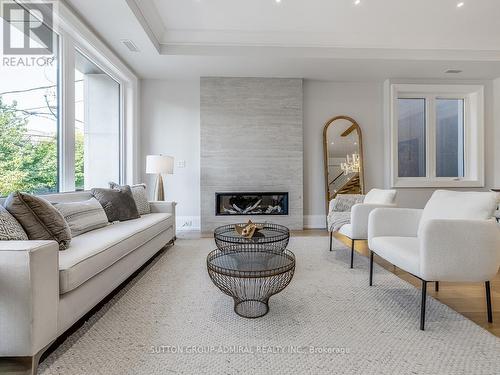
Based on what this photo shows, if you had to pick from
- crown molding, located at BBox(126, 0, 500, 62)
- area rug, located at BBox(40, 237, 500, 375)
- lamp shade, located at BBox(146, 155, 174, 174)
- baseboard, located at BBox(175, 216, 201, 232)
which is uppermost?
crown molding, located at BBox(126, 0, 500, 62)

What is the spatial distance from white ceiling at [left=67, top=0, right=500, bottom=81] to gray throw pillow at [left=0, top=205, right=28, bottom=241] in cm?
239

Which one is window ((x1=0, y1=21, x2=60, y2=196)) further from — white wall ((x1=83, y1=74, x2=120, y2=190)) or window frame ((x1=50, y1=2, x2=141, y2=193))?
white wall ((x1=83, y1=74, x2=120, y2=190))

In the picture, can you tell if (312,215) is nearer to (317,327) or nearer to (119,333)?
(317,327)

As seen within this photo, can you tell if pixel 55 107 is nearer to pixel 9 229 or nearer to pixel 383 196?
pixel 9 229

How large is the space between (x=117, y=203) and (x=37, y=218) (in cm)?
124

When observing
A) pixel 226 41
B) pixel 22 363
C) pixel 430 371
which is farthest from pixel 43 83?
pixel 430 371

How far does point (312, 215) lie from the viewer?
4.83 meters

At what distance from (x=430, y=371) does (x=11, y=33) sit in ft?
12.2

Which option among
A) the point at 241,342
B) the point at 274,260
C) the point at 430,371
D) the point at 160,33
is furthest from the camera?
the point at 160,33

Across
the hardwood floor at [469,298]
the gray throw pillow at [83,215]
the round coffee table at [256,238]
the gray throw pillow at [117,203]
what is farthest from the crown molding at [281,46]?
the hardwood floor at [469,298]

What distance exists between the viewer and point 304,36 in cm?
381

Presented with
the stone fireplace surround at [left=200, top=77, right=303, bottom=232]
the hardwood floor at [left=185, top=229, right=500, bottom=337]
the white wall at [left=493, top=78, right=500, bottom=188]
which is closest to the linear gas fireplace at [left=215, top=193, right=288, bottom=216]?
the stone fireplace surround at [left=200, top=77, right=303, bottom=232]

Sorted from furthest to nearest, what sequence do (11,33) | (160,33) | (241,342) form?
1. (160,33)
2. (11,33)
3. (241,342)

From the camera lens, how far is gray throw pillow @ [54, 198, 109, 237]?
84.7 inches
